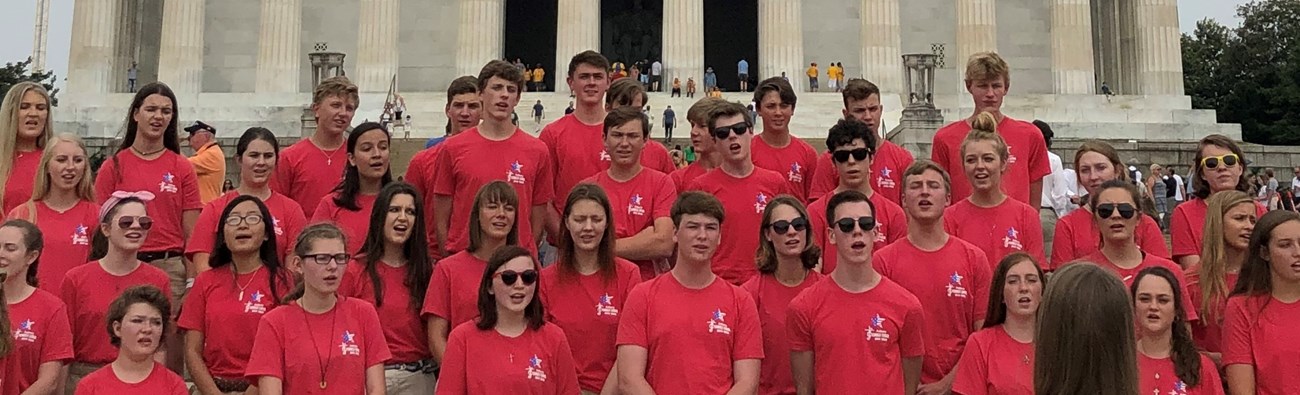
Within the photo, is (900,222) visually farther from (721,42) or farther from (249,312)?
(721,42)


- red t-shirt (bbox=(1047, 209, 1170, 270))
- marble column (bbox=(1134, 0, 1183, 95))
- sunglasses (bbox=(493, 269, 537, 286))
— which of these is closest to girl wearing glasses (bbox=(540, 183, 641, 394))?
sunglasses (bbox=(493, 269, 537, 286))

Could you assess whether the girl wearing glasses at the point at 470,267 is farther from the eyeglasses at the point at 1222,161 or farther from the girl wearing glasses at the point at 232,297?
the eyeglasses at the point at 1222,161

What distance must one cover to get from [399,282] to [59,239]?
3.21 m

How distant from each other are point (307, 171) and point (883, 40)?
3698 cm

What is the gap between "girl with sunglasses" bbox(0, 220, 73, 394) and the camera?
939cm

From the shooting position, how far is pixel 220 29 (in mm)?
51406

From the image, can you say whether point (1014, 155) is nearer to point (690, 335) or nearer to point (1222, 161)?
point (1222, 161)

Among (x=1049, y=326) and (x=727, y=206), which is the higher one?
(x=727, y=206)

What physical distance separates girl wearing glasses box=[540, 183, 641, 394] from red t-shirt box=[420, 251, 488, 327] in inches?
22.1

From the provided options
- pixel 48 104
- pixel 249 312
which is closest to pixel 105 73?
pixel 48 104

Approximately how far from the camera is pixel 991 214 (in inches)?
422

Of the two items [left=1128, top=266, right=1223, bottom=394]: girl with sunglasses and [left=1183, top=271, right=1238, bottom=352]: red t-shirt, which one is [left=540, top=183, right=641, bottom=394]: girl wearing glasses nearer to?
[left=1128, top=266, right=1223, bottom=394]: girl with sunglasses

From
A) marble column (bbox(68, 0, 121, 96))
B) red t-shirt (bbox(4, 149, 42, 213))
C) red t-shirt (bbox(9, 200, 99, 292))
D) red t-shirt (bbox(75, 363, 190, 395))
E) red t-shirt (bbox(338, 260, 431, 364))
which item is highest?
marble column (bbox(68, 0, 121, 96))

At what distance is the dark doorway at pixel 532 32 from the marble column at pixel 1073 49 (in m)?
25.0
